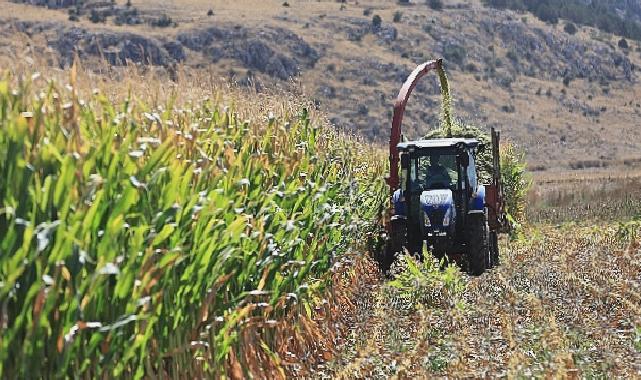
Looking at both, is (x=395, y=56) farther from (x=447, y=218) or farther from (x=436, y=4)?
(x=447, y=218)

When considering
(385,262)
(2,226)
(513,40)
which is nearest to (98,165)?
(2,226)

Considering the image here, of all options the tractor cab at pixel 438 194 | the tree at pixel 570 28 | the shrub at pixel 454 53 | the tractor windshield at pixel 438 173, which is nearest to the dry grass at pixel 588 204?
the tractor windshield at pixel 438 173

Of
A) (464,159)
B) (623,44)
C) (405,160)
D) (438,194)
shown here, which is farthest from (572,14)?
(438,194)

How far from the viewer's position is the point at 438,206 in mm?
12195

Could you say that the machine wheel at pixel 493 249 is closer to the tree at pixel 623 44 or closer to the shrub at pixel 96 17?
the shrub at pixel 96 17

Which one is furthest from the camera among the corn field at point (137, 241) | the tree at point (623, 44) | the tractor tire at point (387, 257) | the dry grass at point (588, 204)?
the tree at point (623, 44)

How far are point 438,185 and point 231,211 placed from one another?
7.68 metres

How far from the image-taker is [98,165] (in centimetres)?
429

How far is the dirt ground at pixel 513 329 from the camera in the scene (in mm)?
6324

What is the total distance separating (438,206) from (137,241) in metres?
8.46

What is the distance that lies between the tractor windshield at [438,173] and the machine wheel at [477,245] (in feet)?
2.14

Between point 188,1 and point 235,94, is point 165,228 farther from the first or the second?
point 188,1

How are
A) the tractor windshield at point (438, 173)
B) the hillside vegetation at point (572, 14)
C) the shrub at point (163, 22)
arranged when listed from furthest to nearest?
the hillside vegetation at point (572, 14)
the shrub at point (163, 22)
the tractor windshield at point (438, 173)

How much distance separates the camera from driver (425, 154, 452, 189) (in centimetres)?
1290
